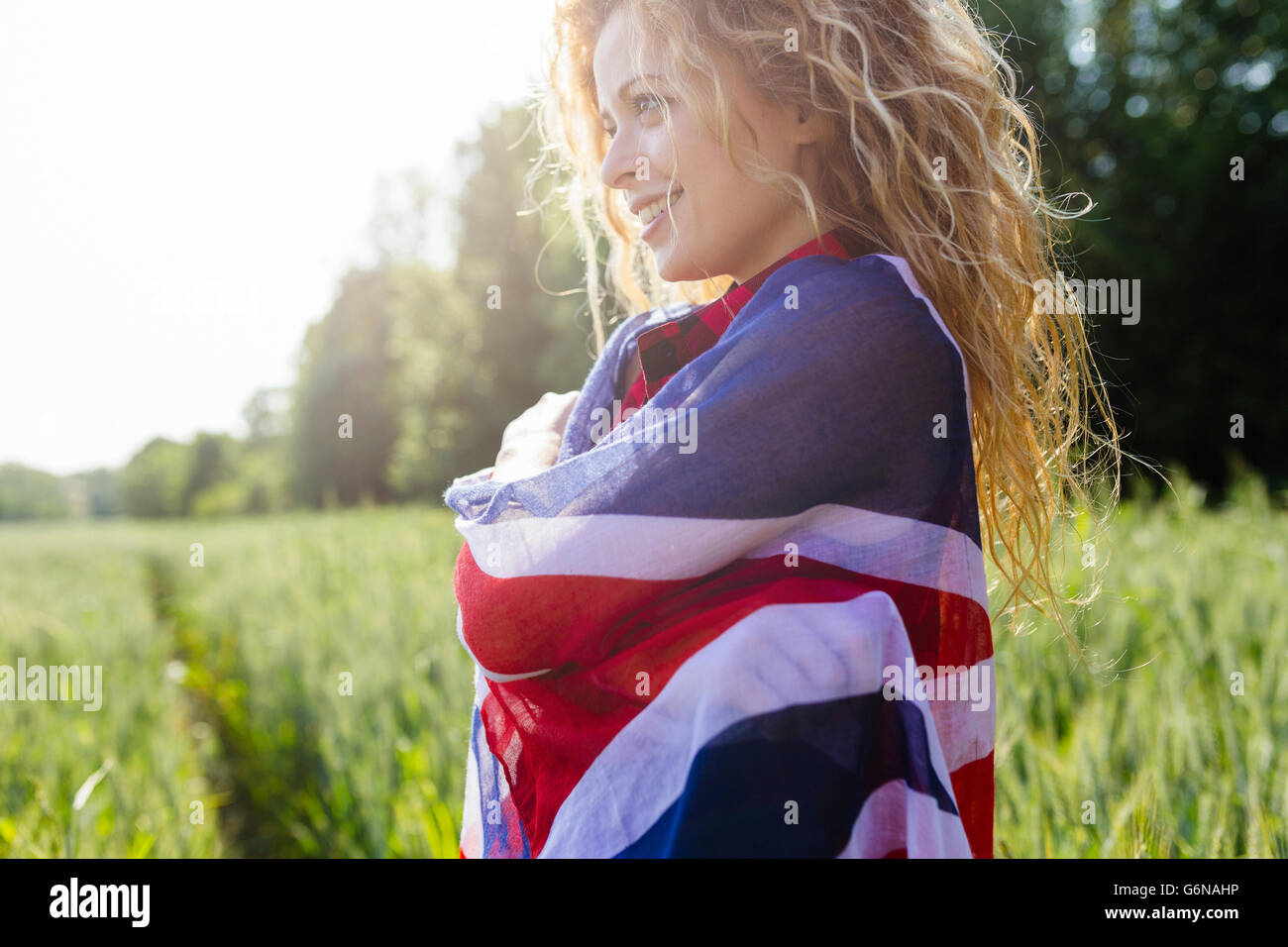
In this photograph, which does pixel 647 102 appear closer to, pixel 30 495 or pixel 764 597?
pixel 764 597

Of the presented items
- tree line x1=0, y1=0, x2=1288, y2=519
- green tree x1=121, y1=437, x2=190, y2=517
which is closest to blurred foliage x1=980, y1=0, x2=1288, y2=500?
tree line x1=0, y1=0, x2=1288, y2=519

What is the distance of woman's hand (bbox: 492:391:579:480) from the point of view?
38.1 inches

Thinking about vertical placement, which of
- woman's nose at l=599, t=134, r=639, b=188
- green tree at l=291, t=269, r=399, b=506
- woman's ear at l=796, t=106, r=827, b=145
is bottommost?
woman's nose at l=599, t=134, r=639, b=188

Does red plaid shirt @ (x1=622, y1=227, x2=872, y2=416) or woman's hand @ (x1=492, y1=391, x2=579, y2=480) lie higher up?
red plaid shirt @ (x1=622, y1=227, x2=872, y2=416)

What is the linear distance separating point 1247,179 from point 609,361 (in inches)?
600

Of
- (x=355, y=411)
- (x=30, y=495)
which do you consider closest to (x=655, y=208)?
(x=355, y=411)

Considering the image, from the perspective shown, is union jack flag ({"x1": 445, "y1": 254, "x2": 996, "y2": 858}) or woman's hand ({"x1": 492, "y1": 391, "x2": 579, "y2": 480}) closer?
union jack flag ({"x1": 445, "y1": 254, "x2": 996, "y2": 858})

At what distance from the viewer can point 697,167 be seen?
888mm

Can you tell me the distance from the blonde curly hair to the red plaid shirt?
4 centimetres

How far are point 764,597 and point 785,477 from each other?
10cm

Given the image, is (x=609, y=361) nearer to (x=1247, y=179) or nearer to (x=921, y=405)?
(x=921, y=405)

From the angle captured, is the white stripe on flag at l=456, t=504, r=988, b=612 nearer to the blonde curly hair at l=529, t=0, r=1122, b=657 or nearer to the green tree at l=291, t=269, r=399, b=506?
the blonde curly hair at l=529, t=0, r=1122, b=657

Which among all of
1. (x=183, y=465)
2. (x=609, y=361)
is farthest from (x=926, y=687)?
(x=183, y=465)
